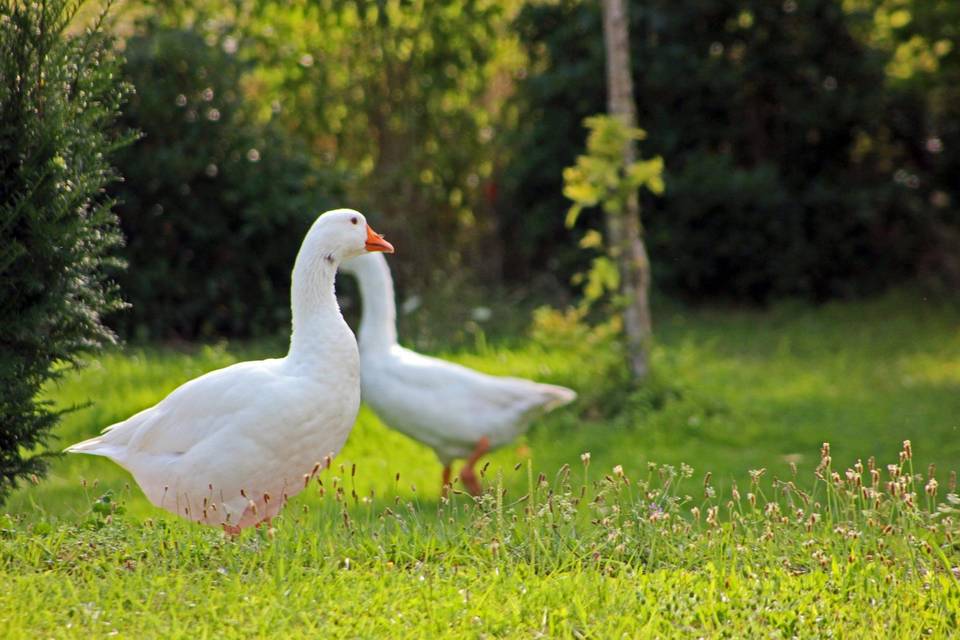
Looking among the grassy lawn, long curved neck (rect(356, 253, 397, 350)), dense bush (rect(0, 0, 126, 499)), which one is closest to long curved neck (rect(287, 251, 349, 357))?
the grassy lawn

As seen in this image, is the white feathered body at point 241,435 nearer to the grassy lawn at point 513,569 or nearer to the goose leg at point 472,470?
the grassy lawn at point 513,569

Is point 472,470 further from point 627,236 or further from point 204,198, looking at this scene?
point 204,198

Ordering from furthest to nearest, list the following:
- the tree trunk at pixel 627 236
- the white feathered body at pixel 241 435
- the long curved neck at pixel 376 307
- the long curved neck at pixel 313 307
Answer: the tree trunk at pixel 627 236, the long curved neck at pixel 376 307, the long curved neck at pixel 313 307, the white feathered body at pixel 241 435

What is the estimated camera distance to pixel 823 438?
8.09 meters

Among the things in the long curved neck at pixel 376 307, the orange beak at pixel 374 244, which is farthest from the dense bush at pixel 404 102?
the orange beak at pixel 374 244

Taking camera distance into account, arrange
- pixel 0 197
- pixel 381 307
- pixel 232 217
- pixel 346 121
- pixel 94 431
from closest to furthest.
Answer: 1. pixel 0 197
2. pixel 381 307
3. pixel 94 431
4. pixel 232 217
5. pixel 346 121

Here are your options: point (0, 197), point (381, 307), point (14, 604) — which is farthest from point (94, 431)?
point (14, 604)

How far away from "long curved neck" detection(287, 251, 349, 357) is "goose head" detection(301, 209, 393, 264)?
27mm

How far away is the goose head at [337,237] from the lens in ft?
16.9

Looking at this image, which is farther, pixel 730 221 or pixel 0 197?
pixel 730 221

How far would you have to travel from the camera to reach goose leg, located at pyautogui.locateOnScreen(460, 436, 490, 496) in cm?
704

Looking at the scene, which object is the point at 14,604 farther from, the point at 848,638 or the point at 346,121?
the point at 346,121

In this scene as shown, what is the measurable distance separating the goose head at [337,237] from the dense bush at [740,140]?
8179 millimetres

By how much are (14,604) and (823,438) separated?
217 inches
